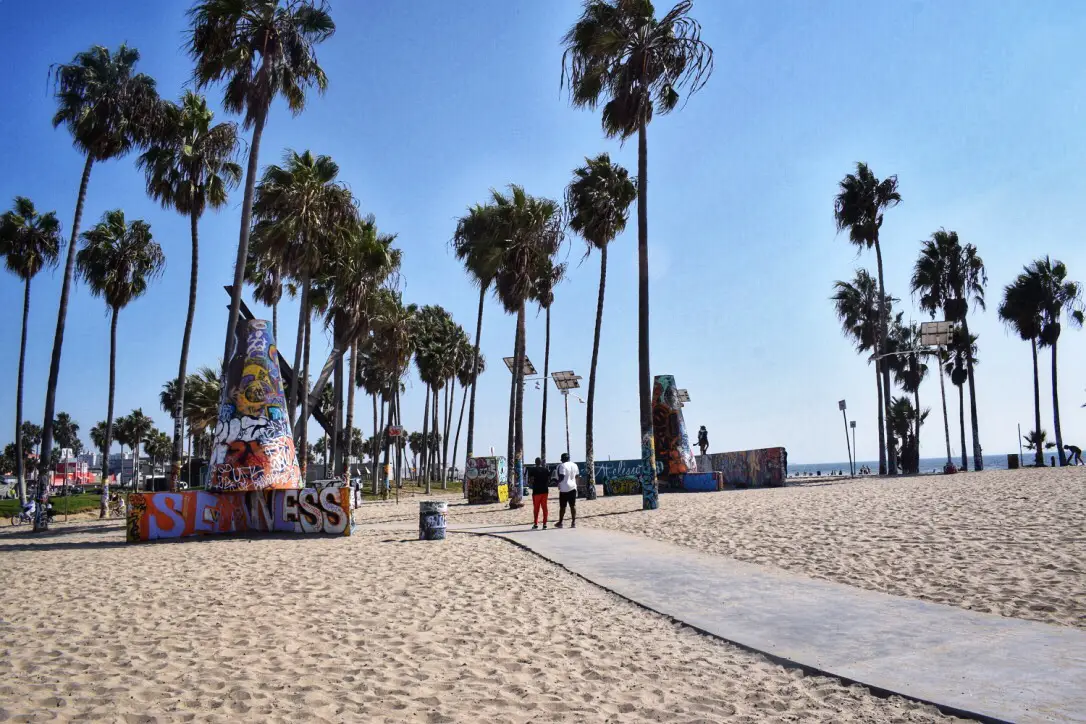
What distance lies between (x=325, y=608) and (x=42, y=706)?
139 inches

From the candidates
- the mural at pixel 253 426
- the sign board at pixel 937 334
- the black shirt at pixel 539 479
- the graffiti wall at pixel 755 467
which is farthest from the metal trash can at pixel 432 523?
the sign board at pixel 937 334

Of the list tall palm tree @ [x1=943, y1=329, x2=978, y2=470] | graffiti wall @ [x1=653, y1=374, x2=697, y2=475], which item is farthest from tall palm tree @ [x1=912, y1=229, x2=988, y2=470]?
graffiti wall @ [x1=653, y1=374, x2=697, y2=475]

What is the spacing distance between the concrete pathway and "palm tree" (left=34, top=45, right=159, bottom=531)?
22342 millimetres

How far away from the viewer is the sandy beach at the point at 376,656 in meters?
5.13

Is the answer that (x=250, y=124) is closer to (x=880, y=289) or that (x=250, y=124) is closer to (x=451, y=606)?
(x=451, y=606)

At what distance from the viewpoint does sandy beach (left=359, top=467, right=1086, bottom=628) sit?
8094 mm

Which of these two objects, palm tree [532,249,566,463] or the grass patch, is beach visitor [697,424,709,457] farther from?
the grass patch

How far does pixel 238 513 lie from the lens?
18.1 meters

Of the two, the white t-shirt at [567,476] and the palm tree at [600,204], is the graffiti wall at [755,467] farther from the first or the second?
the white t-shirt at [567,476]

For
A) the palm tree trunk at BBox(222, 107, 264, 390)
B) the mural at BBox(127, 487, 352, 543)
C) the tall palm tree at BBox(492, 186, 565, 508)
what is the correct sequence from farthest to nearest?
1. the tall palm tree at BBox(492, 186, 565, 508)
2. the palm tree trunk at BBox(222, 107, 264, 390)
3. the mural at BBox(127, 487, 352, 543)

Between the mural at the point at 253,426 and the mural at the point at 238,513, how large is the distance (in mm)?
467

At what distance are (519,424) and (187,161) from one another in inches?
605

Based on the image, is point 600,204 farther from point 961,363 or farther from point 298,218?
point 961,363

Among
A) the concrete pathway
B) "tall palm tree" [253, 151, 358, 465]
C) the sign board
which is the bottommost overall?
the concrete pathway
